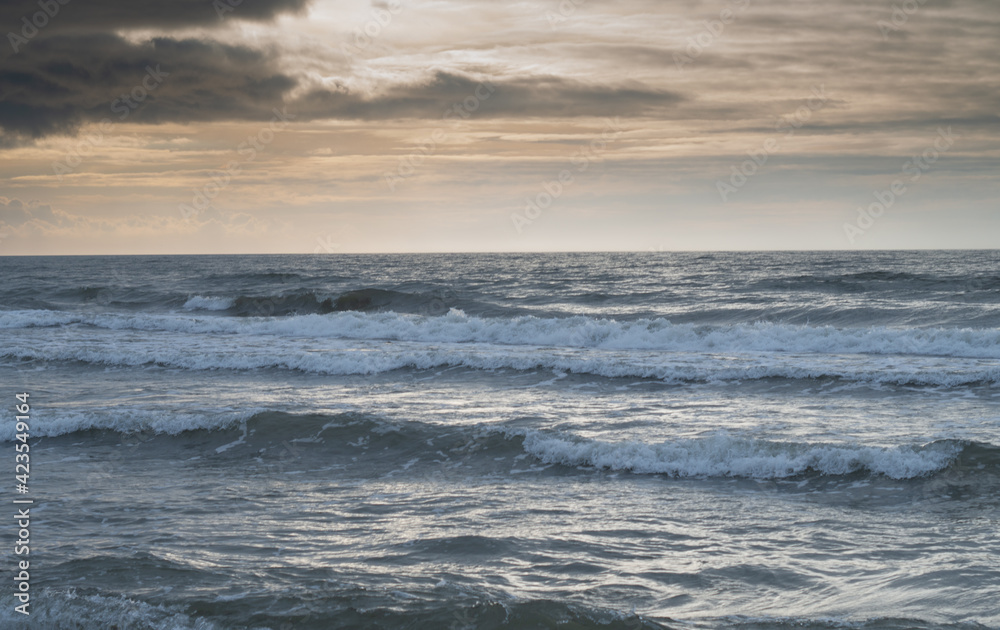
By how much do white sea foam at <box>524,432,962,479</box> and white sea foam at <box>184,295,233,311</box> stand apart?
30559 mm

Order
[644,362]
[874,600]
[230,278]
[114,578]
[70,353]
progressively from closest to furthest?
[874,600] < [114,578] < [644,362] < [70,353] < [230,278]

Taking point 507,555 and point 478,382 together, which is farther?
point 478,382

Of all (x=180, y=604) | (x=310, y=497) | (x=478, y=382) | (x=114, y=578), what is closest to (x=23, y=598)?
(x=114, y=578)

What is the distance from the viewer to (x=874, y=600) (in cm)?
534

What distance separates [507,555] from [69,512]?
5148 mm

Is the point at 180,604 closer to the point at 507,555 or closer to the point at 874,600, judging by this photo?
the point at 507,555

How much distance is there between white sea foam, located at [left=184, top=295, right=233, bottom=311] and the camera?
1422 inches

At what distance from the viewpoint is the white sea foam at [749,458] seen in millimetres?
8891

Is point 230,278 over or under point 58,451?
over

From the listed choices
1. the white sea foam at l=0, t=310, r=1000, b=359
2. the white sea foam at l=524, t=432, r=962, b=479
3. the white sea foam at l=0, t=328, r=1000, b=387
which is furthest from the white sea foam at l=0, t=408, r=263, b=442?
the white sea foam at l=0, t=310, r=1000, b=359

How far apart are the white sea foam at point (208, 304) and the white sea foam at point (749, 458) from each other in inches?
1203

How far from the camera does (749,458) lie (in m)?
9.20

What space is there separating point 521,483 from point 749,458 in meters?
3.10

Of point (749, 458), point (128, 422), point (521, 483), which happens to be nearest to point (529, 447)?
point (521, 483)
